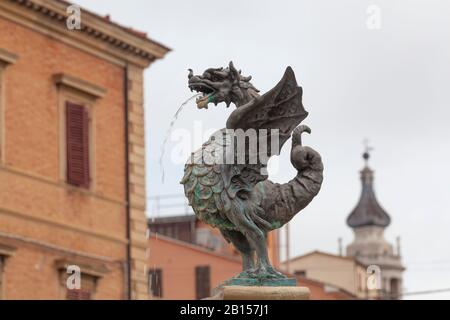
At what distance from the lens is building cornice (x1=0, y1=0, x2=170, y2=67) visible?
3622cm

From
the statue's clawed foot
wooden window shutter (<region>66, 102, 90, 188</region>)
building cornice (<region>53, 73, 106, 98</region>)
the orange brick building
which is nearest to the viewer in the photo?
the statue's clawed foot

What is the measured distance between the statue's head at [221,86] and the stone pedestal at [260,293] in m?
1.73

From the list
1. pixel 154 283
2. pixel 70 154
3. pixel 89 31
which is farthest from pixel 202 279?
pixel 70 154

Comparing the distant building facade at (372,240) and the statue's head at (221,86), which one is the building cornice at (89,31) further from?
the distant building facade at (372,240)

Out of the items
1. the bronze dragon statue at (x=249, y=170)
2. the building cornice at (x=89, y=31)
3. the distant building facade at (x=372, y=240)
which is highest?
the distant building facade at (x=372, y=240)

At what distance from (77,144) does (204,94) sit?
22566 millimetres

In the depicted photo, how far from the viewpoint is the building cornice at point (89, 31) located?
3622 centimetres

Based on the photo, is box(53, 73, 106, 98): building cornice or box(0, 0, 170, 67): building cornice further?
box(53, 73, 106, 98): building cornice

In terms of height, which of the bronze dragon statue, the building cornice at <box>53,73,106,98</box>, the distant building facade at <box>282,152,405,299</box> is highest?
the distant building facade at <box>282,152,405,299</box>

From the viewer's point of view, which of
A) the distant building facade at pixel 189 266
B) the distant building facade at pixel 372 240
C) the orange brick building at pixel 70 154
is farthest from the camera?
the distant building facade at pixel 372 240

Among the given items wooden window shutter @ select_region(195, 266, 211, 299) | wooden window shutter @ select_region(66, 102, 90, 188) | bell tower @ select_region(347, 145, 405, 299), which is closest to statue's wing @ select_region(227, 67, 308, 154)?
wooden window shutter @ select_region(66, 102, 90, 188)

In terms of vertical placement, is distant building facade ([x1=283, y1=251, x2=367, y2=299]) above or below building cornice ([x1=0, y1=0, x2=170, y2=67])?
below

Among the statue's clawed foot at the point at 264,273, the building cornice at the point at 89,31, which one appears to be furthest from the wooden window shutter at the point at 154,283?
the statue's clawed foot at the point at 264,273

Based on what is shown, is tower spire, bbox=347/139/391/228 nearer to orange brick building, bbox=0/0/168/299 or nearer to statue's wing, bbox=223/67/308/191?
orange brick building, bbox=0/0/168/299
